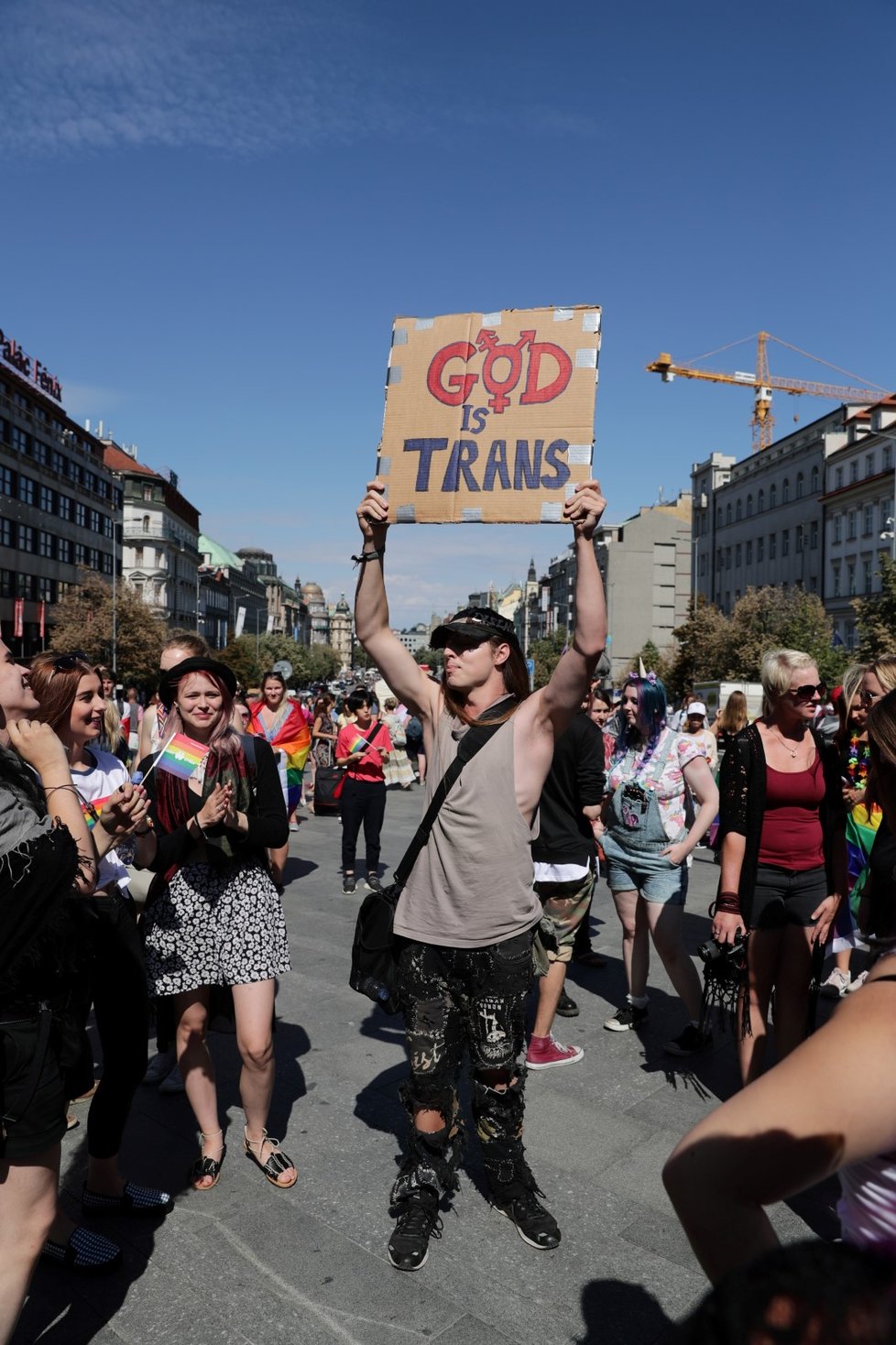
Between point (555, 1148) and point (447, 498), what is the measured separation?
264 cm

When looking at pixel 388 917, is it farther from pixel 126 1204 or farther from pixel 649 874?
pixel 649 874

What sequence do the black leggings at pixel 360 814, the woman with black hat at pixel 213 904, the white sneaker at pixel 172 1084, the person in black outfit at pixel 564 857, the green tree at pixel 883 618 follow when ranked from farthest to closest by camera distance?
the green tree at pixel 883 618 < the black leggings at pixel 360 814 < the person in black outfit at pixel 564 857 < the white sneaker at pixel 172 1084 < the woman with black hat at pixel 213 904

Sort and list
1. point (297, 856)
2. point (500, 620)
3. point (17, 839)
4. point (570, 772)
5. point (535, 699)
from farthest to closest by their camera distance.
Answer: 1. point (297, 856)
2. point (570, 772)
3. point (500, 620)
4. point (535, 699)
5. point (17, 839)

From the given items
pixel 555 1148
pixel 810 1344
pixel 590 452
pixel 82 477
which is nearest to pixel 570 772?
pixel 555 1148

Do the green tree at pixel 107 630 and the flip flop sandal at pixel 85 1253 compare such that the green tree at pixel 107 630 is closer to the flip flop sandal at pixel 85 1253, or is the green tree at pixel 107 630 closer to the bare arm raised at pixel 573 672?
the flip flop sandal at pixel 85 1253

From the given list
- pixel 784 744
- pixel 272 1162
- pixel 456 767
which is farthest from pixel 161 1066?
pixel 784 744

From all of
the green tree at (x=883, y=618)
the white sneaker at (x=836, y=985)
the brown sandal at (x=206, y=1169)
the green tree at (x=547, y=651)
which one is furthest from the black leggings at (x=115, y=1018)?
the green tree at (x=547, y=651)

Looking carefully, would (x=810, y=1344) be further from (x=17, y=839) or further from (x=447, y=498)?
(x=447, y=498)

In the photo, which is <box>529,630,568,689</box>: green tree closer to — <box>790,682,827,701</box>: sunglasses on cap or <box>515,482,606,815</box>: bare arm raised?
<box>790,682,827,701</box>: sunglasses on cap

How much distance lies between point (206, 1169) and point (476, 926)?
149 cm

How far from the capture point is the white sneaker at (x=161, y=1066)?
15.2 ft

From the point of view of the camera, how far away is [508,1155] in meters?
3.35

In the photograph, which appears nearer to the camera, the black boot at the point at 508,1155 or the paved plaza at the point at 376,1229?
the paved plaza at the point at 376,1229

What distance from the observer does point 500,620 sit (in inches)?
140
